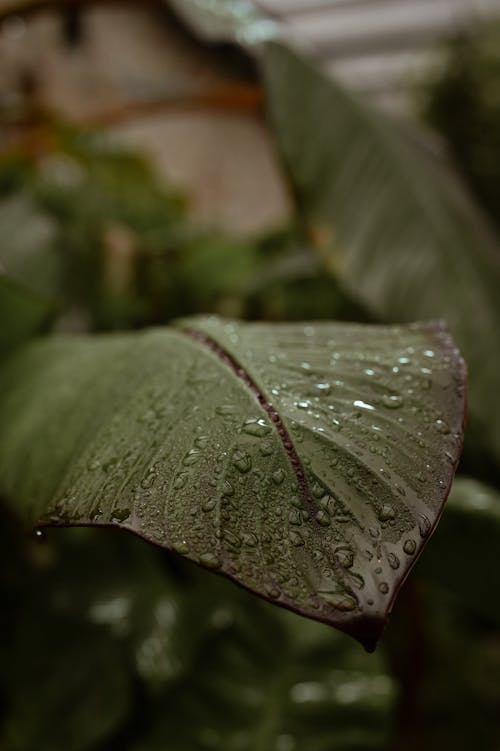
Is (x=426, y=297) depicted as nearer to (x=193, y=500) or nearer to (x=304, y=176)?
(x=304, y=176)

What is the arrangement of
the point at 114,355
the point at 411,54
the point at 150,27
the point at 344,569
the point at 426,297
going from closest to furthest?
1. the point at 344,569
2. the point at 114,355
3. the point at 426,297
4. the point at 150,27
5. the point at 411,54

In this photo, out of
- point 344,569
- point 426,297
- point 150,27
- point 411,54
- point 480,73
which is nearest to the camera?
point 344,569

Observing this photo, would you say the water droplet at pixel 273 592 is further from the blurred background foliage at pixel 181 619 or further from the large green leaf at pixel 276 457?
the blurred background foliage at pixel 181 619

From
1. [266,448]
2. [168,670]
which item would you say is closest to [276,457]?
[266,448]

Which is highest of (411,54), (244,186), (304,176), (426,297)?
(304,176)

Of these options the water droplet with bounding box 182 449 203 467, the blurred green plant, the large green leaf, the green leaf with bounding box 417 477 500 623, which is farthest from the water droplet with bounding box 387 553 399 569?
the blurred green plant

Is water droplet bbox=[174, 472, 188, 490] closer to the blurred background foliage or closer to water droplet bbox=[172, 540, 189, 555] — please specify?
water droplet bbox=[172, 540, 189, 555]

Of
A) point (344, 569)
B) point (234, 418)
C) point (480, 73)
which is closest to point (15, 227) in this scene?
point (234, 418)
